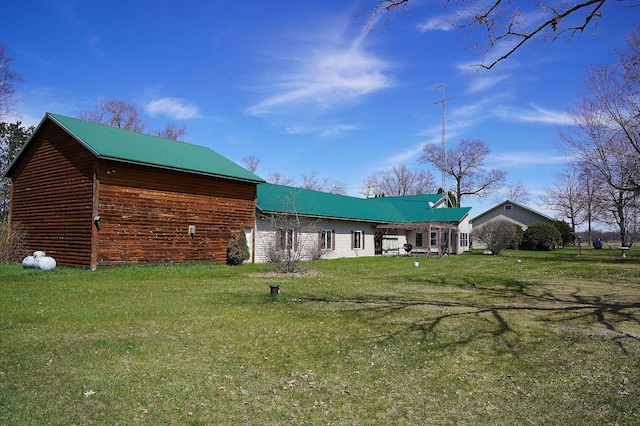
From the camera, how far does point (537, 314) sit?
375 inches

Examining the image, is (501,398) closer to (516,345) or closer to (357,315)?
(516,345)

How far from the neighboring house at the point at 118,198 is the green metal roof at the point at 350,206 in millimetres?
3359

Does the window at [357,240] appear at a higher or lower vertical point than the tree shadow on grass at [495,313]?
higher

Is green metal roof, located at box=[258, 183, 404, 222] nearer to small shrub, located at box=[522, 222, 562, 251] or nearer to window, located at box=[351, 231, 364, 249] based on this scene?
window, located at box=[351, 231, 364, 249]

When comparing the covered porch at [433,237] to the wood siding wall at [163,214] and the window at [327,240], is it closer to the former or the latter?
the window at [327,240]

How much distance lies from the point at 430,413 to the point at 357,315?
4717 mm

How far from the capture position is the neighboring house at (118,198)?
18797 mm

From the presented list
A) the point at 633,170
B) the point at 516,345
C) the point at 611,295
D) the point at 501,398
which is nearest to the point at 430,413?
the point at 501,398

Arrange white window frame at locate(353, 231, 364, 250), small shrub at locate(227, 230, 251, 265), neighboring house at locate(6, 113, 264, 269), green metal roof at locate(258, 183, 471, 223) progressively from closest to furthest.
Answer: neighboring house at locate(6, 113, 264, 269), small shrub at locate(227, 230, 251, 265), green metal roof at locate(258, 183, 471, 223), white window frame at locate(353, 231, 364, 250)

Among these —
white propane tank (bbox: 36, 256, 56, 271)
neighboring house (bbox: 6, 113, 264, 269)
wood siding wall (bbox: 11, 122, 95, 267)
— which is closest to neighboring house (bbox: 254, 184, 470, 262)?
neighboring house (bbox: 6, 113, 264, 269)

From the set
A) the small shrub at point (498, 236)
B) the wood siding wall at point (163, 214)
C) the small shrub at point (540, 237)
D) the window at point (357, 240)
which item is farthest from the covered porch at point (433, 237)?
the wood siding wall at point (163, 214)

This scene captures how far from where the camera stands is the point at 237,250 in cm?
2330

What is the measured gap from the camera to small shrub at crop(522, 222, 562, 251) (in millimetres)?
45531

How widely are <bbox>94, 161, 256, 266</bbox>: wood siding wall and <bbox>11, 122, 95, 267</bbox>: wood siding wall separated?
777 mm
